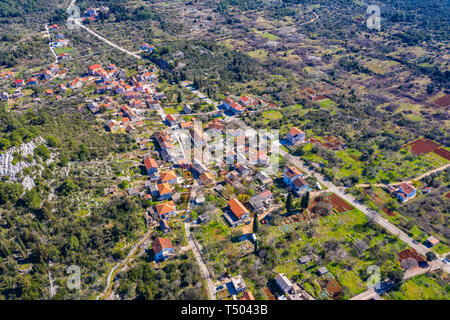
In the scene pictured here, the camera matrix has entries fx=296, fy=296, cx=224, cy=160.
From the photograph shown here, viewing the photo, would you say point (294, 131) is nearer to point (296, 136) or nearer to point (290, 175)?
point (296, 136)

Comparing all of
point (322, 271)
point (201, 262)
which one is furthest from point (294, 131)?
point (201, 262)

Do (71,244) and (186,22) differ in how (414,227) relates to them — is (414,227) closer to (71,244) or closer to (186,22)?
(71,244)

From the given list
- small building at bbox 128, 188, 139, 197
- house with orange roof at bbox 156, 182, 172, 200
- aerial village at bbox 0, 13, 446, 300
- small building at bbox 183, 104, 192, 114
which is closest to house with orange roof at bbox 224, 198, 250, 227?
aerial village at bbox 0, 13, 446, 300

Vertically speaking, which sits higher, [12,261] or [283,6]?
[283,6]

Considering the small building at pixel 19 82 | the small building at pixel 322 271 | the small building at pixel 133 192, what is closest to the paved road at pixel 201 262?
the small building at pixel 133 192

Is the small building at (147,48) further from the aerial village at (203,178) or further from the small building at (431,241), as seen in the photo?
the small building at (431,241)

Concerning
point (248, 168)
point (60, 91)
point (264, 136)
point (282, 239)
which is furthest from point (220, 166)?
point (60, 91)

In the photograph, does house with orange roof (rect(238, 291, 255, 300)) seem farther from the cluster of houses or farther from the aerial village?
the cluster of houses
